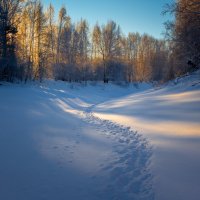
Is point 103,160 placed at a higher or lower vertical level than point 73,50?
lower

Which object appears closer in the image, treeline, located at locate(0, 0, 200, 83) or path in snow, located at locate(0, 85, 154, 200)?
path in snow, located at locate(0, 85, 154, 200)

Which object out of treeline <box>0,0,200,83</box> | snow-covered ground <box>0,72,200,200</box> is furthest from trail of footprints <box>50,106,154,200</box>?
treeline <box>0,0,200,83</box>

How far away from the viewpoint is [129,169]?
439cm

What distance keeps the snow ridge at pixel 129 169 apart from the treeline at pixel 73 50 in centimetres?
857

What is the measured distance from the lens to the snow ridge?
349 cm

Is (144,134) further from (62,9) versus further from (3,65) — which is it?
(62,9)

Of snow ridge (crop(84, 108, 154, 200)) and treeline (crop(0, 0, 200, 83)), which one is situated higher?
treeline (crop(0, 0, 200, 83))

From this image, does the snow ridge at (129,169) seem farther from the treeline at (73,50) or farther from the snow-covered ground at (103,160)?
the treeline at (73,50)

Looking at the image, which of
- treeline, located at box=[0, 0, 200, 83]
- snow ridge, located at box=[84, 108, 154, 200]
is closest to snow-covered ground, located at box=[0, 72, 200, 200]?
snow ridge, located at box=[84, 108, 154, 200]

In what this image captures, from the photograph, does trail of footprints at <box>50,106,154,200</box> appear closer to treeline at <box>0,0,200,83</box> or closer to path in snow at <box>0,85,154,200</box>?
path in snow at <box>0,85,154,200</box>

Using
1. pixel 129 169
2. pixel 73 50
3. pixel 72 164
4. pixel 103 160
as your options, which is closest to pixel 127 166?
pixel 129 169

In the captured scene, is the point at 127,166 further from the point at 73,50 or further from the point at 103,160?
the point at 73,50

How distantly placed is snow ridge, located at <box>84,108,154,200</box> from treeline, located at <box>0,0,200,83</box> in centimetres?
857

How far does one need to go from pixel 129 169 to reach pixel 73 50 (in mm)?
35531
